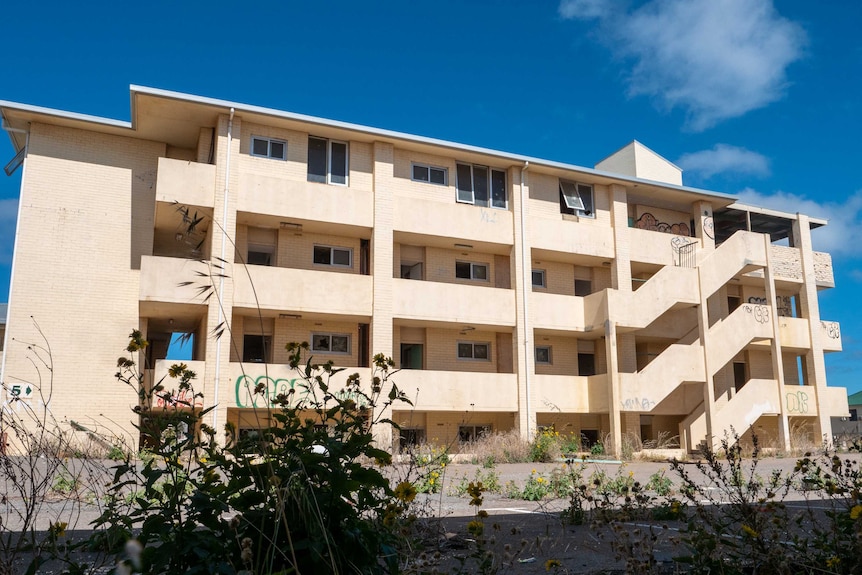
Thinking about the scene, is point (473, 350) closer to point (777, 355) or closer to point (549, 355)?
point (549, 355)

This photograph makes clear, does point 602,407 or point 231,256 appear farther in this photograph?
point 602,407

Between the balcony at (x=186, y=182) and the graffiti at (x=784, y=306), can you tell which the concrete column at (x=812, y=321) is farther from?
the balcony at (x=186, y=182)

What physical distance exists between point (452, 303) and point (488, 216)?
12.2ft

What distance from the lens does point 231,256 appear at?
23.6 metres

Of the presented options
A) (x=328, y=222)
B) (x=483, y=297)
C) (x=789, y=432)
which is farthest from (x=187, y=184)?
(x=789, y=432)

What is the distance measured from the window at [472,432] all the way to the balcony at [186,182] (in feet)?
37.9

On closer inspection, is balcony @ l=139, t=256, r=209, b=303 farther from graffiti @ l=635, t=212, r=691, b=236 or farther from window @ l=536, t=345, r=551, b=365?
graffiti @ l=635, t=212, r=691, b=236

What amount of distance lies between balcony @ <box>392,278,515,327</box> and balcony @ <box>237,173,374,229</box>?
8.63 ft

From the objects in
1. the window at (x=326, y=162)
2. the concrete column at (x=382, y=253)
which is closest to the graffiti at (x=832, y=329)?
the concrete column at (x=382, y=253)

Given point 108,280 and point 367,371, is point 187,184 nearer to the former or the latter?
point 108,280

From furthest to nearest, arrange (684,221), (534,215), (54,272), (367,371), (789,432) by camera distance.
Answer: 1. (684,221)
2. (789,432)
3. (534,215)
4. (367,371)
5. (54,272)

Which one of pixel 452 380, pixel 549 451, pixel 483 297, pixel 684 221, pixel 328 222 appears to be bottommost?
pixel 549 451

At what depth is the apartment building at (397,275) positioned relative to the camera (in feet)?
75.2

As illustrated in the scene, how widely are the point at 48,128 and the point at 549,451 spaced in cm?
1853
